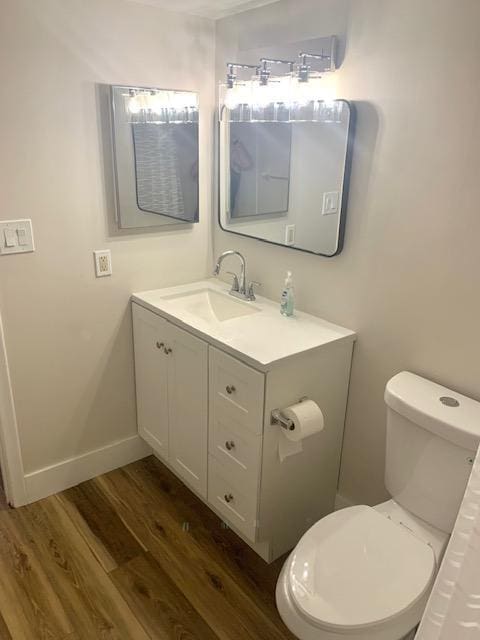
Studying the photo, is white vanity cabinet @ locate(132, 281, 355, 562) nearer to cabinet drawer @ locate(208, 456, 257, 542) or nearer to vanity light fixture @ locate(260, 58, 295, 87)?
cabinet drawer @ locate(208, 456, 257, 542)

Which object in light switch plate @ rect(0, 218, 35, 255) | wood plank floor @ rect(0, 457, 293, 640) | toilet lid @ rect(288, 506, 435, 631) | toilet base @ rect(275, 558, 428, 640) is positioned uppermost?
light switch plate @ rect(0, 218, 35, 255)

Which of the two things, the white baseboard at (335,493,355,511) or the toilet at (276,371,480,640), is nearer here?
the toilet at (276,371,480,640)

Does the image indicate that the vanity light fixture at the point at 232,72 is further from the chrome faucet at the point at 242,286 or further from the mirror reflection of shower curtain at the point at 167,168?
the chrome faucet at the point at 242,286

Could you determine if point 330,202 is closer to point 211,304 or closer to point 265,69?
point 265,69

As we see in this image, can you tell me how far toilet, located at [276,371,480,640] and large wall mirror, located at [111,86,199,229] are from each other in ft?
4.21

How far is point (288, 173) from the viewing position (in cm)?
200

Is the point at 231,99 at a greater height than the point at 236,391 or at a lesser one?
greater

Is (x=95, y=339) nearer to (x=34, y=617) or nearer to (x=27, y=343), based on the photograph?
(x=27, y=343)

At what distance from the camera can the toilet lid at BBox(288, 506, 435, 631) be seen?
49.2 inches

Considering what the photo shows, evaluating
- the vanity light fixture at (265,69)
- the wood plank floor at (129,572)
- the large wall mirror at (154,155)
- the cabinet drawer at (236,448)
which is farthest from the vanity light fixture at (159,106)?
the wood plank floor at (129,572)

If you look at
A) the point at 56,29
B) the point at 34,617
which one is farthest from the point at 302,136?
the point at 34,617

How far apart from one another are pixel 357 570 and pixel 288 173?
4.86 ft

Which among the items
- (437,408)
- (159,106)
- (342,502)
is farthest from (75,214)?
(342,502)

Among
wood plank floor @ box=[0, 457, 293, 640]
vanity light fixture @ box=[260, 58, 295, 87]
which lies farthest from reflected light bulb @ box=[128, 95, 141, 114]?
wood plank floor @ box=[0, 457, 293, 640]
